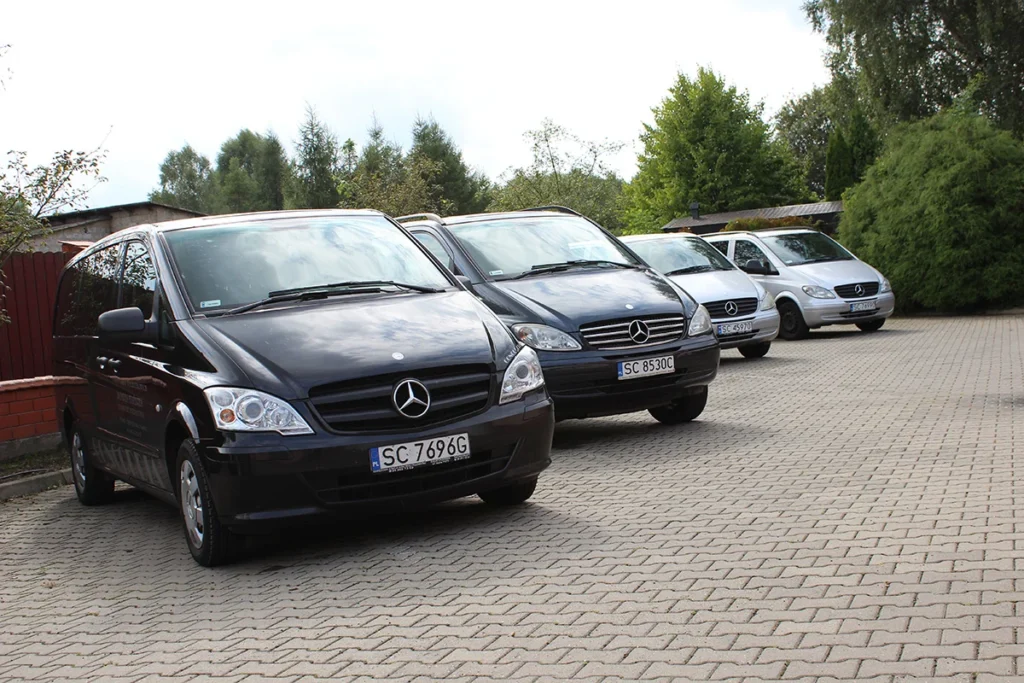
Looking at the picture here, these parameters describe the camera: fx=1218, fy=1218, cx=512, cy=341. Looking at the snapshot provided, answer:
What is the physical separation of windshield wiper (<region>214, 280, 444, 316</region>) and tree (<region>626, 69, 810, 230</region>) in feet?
201

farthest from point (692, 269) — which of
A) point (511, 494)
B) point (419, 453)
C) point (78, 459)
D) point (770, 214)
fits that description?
point (770, 214)

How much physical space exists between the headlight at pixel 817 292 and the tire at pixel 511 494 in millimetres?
13310

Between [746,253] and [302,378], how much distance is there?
1559cm

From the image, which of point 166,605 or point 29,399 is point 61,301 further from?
point 166,605

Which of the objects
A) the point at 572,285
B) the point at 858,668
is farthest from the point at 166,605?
the point at 572,285

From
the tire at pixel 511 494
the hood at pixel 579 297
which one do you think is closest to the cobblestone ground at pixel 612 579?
the tire at pixel 511 494

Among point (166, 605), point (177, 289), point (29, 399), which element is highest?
point (177, 289)

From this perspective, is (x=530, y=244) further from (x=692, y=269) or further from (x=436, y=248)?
(x=692, y=269)

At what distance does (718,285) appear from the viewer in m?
16.3

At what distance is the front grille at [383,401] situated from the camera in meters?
6.09

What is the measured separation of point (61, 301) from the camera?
9445 millimetres

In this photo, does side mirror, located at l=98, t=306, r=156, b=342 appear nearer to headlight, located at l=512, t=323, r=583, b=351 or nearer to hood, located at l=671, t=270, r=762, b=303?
headlight, located at l=512, t=323, r=583, b=351

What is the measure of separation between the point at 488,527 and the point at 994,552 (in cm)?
264

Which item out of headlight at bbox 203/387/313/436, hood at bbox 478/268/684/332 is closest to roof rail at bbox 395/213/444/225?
hood at bbox 478/268/684/332
